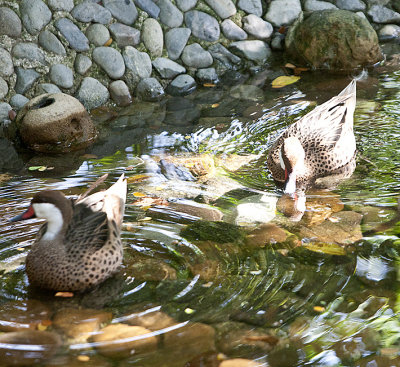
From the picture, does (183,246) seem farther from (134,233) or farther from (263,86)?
(263,86)

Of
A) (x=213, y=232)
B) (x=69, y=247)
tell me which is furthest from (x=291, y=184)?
(x=69, y=247)

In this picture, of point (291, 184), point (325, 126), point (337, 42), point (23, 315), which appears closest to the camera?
point (23, 315)

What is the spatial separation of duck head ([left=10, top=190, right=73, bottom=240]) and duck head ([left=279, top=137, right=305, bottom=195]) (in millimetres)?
2392

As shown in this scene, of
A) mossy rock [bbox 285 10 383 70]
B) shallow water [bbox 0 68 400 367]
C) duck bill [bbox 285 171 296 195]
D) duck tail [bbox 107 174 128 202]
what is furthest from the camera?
mossy rock [bbox 285 10 383 70]

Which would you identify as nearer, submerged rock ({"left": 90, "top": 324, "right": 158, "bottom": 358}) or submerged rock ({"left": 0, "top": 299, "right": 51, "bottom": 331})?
submerged rock ({"left": 90, "top": 324, "right": 158, "bottom": 358})

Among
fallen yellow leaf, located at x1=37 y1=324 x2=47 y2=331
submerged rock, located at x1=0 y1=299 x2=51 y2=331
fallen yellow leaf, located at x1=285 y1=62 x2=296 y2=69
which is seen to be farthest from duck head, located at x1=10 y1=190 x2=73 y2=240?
fallen yellow leaf, located at x1=285 y1=62 x2=296 y2=69

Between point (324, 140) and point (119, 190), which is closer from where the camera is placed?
point (119, 190)

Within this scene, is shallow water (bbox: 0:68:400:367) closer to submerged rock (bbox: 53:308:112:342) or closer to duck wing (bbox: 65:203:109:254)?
submerged rock (bbox: 53:308:112:342)

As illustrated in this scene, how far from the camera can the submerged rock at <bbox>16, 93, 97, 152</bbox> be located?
7.44 meters

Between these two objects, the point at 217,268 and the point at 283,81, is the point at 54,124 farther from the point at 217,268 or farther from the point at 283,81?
the point at 283,81

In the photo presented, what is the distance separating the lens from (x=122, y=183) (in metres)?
5.30

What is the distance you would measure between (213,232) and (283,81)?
4638 mm

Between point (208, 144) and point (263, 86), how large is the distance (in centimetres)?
233

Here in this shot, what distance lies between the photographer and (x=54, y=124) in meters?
7.44
